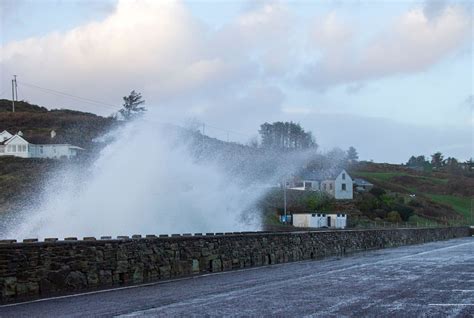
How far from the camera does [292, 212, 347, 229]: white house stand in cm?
6631

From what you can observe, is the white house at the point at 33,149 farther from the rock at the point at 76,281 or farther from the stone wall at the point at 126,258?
the rock at the point at 76,281

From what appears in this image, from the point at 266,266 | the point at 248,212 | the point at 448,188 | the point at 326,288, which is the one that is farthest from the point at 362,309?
the point at 448,188

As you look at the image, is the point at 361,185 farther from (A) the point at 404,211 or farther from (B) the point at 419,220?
(A) the point at 404,211

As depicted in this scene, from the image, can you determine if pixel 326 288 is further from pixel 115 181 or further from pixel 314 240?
pixel 115 181

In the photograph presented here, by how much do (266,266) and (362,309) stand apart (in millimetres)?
11981

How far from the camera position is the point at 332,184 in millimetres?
104438

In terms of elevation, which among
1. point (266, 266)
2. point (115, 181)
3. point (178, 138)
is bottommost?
point (266, 266)

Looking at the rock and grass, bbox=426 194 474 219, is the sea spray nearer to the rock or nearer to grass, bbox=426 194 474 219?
the rock

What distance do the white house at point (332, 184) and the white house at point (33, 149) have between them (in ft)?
111

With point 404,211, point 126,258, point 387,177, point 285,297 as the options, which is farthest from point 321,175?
point 285,297

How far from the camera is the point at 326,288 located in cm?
1479

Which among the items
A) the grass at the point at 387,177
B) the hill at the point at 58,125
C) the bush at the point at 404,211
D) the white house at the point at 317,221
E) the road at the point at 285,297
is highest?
the hill at the point at 58,125

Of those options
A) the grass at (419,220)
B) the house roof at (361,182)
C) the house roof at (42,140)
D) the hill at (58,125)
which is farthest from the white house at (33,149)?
the house roof at (361,182)

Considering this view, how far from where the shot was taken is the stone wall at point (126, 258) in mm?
13195
